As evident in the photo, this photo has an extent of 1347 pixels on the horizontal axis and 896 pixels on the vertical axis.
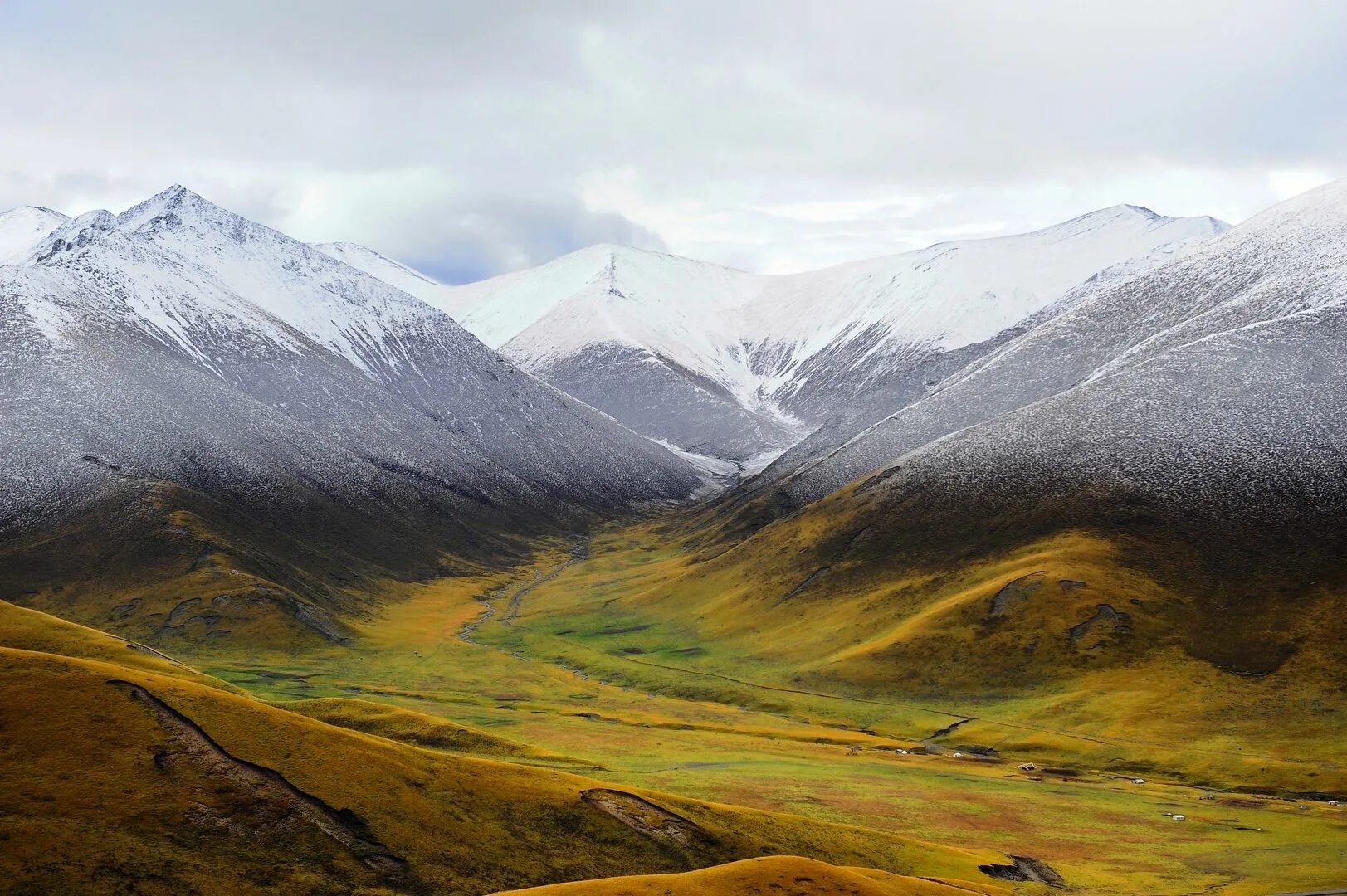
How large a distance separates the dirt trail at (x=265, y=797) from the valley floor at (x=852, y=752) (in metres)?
11.2

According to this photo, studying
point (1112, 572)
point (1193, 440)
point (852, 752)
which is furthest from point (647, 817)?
point (1193, 440)

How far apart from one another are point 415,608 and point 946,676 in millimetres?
102145

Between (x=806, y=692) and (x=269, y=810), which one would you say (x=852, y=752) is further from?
(x=269, y=810)

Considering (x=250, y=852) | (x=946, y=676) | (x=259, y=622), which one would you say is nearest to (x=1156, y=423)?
(x=946, y=676)

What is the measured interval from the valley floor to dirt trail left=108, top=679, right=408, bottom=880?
11221mm

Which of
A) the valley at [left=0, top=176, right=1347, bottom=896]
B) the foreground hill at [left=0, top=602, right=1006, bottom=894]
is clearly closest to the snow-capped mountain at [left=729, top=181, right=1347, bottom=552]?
the valley at [left=0, top=176, right=1347, bottom=896]

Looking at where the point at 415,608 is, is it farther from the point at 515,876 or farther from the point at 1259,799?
the point at 515,876

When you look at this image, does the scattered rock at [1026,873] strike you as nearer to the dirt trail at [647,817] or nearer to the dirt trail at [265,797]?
the dirt trail at [647,817]

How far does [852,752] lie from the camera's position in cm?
10119

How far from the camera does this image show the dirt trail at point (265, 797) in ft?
134

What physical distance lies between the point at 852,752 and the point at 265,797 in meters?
68.5

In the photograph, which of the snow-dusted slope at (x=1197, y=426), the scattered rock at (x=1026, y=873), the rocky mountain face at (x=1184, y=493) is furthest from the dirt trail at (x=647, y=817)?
the snow-dusted slope at (x=1197, y=426)

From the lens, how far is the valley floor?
2670 inches

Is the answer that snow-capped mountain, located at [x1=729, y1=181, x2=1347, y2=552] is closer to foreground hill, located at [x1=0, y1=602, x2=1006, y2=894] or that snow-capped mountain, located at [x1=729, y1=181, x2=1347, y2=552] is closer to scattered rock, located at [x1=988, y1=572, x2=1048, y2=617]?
scattered rock, located at [x1=988, y1=572, x2=1048, y2=617]
